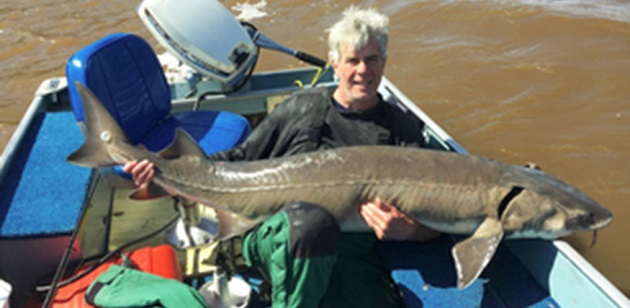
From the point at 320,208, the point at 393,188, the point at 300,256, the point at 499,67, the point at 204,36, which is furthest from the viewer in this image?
the point at 499,67

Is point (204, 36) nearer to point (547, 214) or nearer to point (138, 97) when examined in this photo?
point (138, 97)

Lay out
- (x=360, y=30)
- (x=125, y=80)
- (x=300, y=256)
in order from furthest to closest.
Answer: (x=125, y=80) → (x=360, y=30) → (x=300, y=256)

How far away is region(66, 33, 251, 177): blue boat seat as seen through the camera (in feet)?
11.1

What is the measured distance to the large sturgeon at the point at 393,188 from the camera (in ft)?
8.02

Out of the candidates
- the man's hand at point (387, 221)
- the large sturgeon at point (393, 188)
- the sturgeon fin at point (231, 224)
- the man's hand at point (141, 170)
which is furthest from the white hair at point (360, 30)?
the man's hand at point (141, 170)

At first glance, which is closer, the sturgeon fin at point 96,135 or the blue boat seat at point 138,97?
the sturgeon fin at point 96,135

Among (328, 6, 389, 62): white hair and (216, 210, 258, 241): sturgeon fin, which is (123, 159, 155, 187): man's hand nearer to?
(216, 210, 258, 241): sturgeon fin

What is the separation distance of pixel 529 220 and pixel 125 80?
9.42 feet

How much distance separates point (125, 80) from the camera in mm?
3676

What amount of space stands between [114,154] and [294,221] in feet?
3.78

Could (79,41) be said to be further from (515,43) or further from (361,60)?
(361,60)

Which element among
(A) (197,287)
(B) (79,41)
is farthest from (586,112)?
(B) (79,41)

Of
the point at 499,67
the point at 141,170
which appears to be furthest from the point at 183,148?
the point at 499,67

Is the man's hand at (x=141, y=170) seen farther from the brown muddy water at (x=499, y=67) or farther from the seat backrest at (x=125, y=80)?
the brown muddy water at (x=499, y=67)
